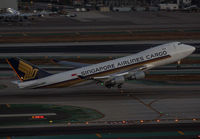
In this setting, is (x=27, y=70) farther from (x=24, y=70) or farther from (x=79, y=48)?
(x=79, y=48)

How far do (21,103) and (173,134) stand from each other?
21727 millimetres

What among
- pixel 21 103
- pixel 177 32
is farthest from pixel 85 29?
pixel 21 103

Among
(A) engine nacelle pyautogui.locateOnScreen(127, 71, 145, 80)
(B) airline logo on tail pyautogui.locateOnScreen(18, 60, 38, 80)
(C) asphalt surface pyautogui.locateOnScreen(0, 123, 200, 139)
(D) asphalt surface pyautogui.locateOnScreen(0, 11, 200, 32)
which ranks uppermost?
(B) airline logo on tail pyautogui.locateOnScreen(18, 60, 38, 80)

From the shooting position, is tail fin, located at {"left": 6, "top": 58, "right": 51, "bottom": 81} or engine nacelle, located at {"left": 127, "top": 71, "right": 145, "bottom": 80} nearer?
tail fin, located at {"left": 6, "top": 58, "right": 51, "bottom": 81}

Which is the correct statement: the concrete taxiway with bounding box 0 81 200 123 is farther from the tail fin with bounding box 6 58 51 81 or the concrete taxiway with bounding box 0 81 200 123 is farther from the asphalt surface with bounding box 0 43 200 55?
the asphalt surface with bounding box 0 43 200 55

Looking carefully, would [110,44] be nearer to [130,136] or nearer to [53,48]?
[53,48]

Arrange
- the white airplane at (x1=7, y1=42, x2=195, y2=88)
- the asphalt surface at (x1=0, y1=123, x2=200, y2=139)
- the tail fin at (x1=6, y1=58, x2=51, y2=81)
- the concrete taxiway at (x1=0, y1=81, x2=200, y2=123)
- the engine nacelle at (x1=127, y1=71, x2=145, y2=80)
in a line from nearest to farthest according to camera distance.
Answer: the asphalt surface at (x1=0, y1=123, x2=200, y2=139) → the concrete taxiway at (x1=0, y1=81, x2=200, y2=123) → the tail fin at (x1=6, y1=58, x2=51, y2=81) → the white airplane at (x1=7, y1=42, x2=195, y2=88) → the engine nacelle at (x1=127, y1=71, x2=145, y2=80)

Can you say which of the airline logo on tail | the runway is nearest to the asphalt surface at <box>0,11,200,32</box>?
the runway

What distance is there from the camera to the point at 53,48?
315ft

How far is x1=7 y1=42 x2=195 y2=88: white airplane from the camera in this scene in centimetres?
5228

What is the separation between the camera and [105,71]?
186 ft

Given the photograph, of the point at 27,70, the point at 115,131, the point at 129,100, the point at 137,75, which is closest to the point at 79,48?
the point at 137,75

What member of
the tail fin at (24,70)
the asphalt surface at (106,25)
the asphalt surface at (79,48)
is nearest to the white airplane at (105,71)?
the tail fin at (24,70)

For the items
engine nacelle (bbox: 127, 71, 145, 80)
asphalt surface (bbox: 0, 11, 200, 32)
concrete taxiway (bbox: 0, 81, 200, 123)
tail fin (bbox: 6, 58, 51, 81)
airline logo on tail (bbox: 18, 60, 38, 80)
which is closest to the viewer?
concrete taxiway (bbox: 0, 81, 200, 123)
